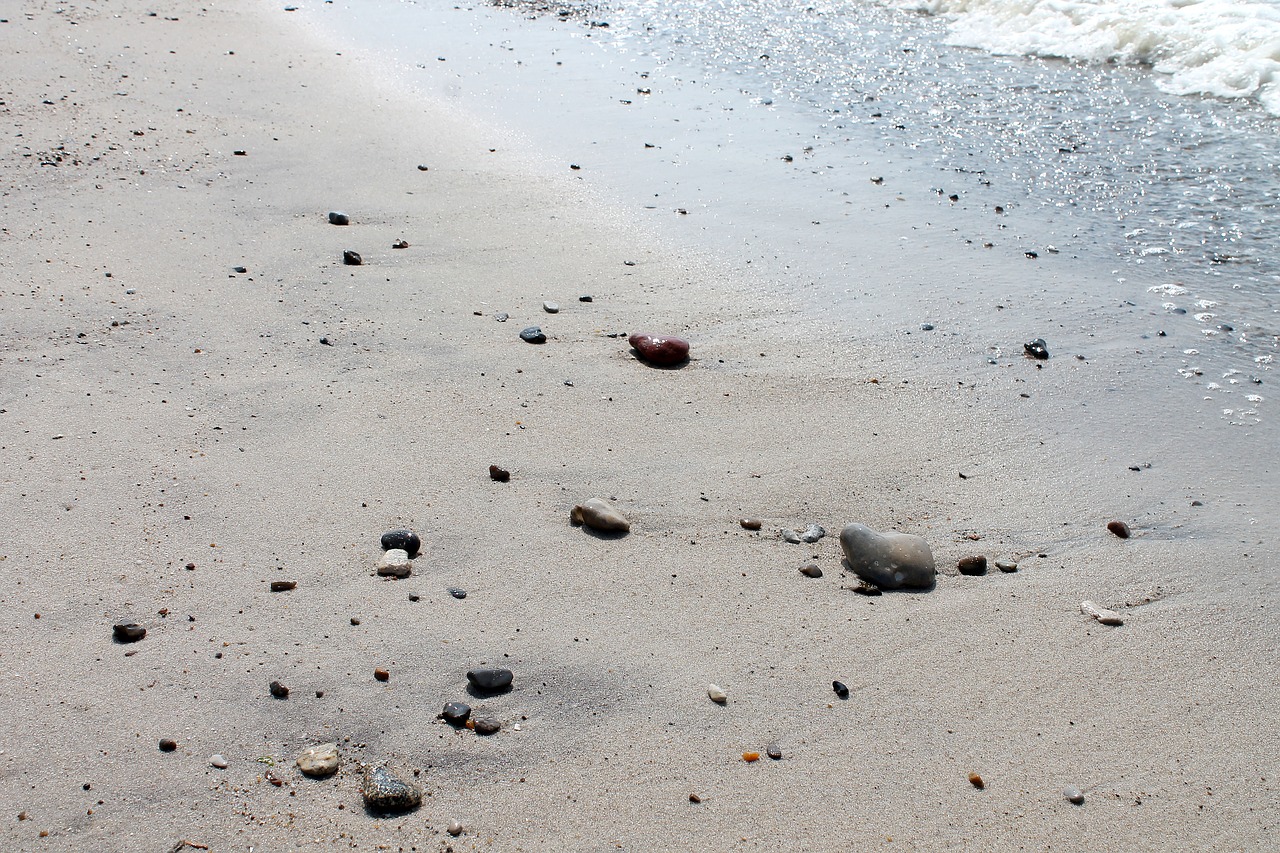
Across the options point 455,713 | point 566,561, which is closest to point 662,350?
point 566,561

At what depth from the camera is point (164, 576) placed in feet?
8.17

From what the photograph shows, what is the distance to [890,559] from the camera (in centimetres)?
269

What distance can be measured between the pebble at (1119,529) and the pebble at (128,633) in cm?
253

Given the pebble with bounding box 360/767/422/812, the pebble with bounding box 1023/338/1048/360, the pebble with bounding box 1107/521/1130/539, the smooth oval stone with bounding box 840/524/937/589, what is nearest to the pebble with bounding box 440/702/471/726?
the pebble with bounding box 360/767/422/812

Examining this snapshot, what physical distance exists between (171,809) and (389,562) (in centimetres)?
78

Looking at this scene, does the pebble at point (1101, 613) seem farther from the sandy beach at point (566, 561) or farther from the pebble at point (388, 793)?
the pebble at point (388, 793)

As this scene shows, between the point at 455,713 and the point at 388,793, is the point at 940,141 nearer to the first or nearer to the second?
the point at 455,713

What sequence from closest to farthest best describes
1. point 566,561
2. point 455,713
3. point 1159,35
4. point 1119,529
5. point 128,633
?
point 455,713 → point 128,633 → point 566,561 → point 1119,529 → point 1159,35

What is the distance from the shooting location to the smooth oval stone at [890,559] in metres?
2.67

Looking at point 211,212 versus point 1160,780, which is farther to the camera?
point 211,212

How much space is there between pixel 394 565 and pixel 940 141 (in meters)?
4.71

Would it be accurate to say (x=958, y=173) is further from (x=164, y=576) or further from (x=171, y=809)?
(x=171, y=809)

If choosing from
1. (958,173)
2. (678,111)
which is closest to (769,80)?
(678,111)

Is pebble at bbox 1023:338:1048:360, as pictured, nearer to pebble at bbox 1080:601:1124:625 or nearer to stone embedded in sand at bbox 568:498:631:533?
pebble at bbox 1080:601:1124:625
